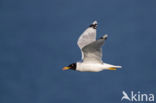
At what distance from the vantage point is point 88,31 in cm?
1247

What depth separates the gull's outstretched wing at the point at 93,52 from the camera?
10.6 metres

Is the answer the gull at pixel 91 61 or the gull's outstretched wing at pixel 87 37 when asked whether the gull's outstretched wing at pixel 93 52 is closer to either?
the gull at pixel 91 61

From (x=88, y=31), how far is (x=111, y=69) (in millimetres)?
1694

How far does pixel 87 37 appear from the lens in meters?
12.3

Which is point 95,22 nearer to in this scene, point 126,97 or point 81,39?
point 81,39

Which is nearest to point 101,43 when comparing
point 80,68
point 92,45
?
point 92,45

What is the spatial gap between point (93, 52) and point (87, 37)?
1406 millimetres

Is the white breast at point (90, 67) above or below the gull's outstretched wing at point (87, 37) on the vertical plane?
below

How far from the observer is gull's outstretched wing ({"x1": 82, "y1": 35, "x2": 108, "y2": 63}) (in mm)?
10594

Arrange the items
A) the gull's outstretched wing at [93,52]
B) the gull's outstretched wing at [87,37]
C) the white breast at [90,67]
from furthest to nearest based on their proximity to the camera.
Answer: the gull's outstretched wing at [87,37] < the white breast at [90,67] < the gull's outstretched wing at [93,52]

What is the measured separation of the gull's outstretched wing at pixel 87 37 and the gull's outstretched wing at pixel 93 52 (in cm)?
90

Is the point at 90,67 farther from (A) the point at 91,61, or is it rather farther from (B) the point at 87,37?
(B) the point at 87,37

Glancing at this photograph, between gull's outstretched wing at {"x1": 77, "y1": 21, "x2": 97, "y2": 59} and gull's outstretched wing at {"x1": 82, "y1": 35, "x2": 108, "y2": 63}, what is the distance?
0.90 meters

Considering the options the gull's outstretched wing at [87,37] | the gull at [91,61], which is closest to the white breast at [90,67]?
the gull at [91,61]
